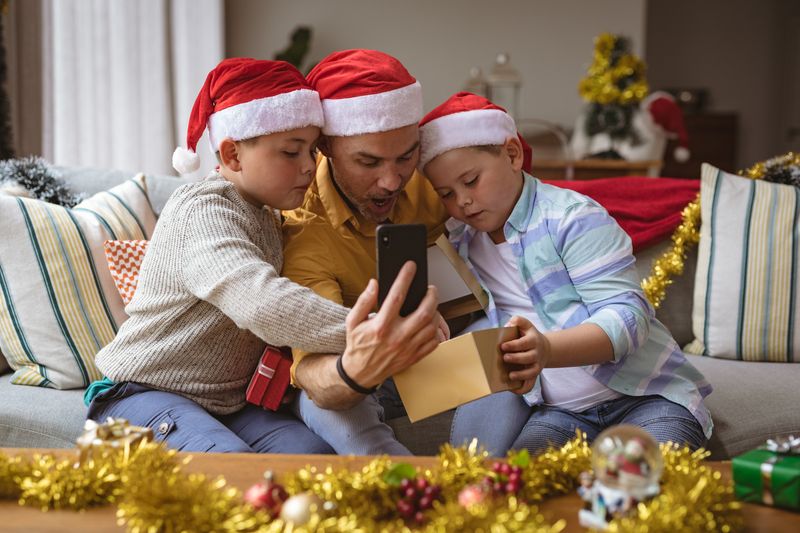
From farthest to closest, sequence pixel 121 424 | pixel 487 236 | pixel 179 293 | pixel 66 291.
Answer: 1. pixel 66 291
2. pixel 487 236
3. pixel 179 293
4. pixel 121 424

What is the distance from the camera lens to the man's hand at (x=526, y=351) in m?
1.22

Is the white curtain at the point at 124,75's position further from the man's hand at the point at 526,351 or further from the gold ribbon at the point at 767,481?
the gold ribbon at the point at 767,481

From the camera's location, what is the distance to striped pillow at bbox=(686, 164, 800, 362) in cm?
200

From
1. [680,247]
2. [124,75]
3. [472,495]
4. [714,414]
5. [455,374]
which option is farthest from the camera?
[124,75]

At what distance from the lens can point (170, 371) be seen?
143cm

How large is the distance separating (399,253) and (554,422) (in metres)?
0.56

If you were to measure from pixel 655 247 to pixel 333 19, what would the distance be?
3.30m

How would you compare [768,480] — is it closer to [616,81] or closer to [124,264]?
[124,264]

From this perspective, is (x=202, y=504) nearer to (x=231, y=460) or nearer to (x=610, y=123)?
(x=231, y=460)

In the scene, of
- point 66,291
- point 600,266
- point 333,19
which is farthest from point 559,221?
point 333,19

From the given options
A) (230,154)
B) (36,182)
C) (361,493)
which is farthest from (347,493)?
(36,182)

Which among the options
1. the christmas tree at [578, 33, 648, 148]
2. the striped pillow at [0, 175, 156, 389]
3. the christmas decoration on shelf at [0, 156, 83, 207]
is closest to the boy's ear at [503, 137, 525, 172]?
the striped pillow at [0, 175, 156, 389]

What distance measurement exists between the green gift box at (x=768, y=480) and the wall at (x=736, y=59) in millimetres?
6777

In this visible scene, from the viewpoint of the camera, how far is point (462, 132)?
149 centimetres
